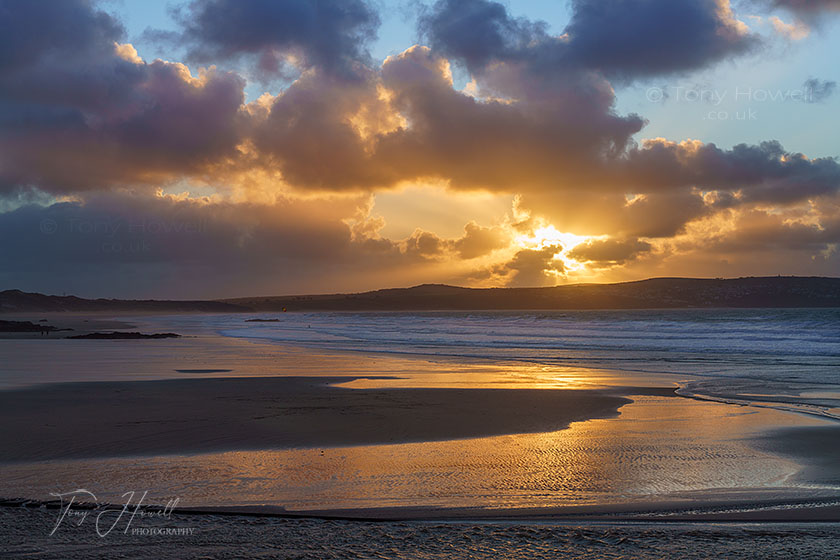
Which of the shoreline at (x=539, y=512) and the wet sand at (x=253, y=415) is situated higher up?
the shoreline at (x=539, y=512)

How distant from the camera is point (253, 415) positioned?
40.6 feet

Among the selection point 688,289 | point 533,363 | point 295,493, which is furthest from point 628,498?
point 688,289

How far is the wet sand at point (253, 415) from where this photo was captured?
973cm

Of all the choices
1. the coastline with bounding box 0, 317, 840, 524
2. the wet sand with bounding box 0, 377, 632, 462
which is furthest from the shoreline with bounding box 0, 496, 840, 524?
the wet sand with bounding box 0, 377, 632, 462

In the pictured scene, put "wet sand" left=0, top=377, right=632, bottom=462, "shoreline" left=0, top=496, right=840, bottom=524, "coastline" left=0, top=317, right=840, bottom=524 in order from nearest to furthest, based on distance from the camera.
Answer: "shoreline" left=0, top=496, right=840, bottom=524, "coastline" left=0, top=317, right=840, bottom=524, "wet sand" left=0, top=377, right=632, bottom=462

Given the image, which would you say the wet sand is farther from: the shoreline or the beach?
the shoreline

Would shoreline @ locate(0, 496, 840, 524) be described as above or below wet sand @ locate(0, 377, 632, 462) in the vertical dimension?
above

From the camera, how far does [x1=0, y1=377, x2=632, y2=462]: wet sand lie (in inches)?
383

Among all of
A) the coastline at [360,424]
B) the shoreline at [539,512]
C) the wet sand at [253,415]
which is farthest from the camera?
the wet sand at [253,415]

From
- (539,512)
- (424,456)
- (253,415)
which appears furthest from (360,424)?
(539,512)

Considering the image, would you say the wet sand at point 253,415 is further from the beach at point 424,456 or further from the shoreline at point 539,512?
the shoreline at point 539,512

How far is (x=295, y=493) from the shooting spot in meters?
6.98

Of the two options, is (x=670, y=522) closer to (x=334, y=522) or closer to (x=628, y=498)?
(x=628, y=498)


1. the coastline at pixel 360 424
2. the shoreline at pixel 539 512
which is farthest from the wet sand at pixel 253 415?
the shoreline at pixel 539 512
